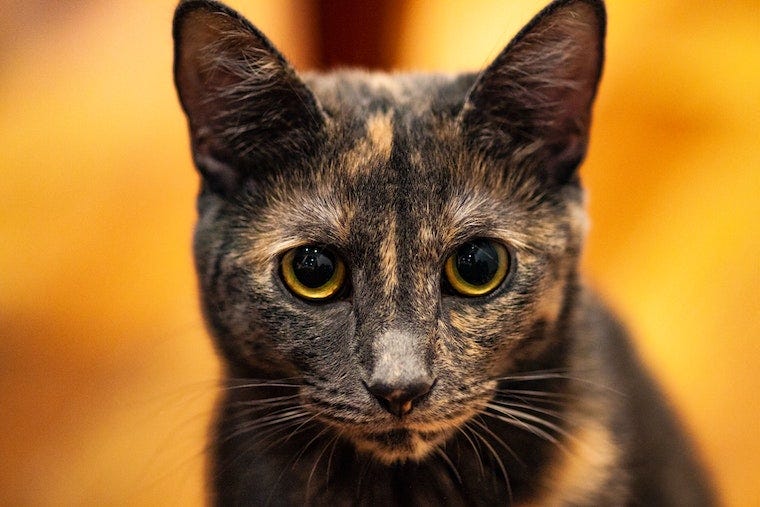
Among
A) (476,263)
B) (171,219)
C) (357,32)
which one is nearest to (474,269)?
(476,263)

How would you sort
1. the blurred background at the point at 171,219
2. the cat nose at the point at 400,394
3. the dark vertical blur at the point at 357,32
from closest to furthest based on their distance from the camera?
1. the cat nose at the point at 400,394
2. the blurred background at the point at 171,219
3. the dark vertical blur at the point at 357,32

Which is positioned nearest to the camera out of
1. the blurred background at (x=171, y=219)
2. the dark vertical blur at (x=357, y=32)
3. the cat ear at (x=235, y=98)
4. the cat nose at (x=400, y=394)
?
the cat nose at (x=400, y=394)

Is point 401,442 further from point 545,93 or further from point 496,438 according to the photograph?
point 545,93

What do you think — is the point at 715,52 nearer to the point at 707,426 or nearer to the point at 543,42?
the point at 707,426

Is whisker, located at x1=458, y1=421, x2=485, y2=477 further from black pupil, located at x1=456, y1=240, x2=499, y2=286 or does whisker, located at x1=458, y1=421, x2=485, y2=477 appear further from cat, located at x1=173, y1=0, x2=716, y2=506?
black pupil, located at x1=456, y1=240, x2=499, y2=286

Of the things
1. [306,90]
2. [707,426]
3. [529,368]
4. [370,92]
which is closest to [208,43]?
[306,90]

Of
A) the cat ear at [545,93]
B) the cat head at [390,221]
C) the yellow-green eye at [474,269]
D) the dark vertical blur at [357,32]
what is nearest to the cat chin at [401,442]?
the cat head at [390,221]

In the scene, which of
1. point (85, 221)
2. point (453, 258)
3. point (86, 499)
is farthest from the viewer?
point (85, 221)

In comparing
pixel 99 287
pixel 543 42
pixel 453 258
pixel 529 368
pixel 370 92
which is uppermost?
pixel 543 42

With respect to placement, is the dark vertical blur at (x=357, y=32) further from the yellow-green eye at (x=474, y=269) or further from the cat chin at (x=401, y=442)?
the cat chin at (x=401, y=442)
